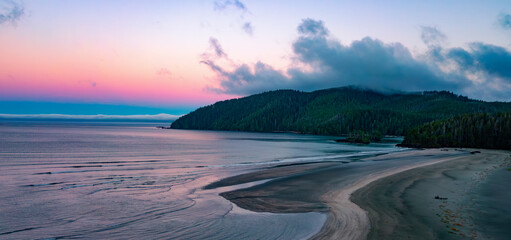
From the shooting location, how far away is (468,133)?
104 m

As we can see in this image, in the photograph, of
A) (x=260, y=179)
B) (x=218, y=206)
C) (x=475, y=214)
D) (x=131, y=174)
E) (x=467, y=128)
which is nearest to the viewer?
(x=475, y=214)

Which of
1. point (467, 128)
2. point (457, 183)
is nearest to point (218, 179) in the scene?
point (457, 183)

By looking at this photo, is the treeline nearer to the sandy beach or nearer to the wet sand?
the sandy beach

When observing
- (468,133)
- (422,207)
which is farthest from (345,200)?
(468,133)

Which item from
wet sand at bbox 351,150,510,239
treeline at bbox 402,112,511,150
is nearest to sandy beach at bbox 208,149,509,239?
wet sand at bbox 351,150,510,239

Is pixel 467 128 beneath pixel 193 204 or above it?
above

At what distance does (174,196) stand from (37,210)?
8.49 meters

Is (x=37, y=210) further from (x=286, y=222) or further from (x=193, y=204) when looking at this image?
(x=286, y=222)

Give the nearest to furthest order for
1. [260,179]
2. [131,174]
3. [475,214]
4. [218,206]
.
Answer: [475,214] < [218,206] < [260,179] < [131,174]

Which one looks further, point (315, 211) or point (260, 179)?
point (260, 179)

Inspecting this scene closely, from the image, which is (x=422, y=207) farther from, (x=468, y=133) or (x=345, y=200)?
(x=468, y=133)

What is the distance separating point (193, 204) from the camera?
21062 millimetres

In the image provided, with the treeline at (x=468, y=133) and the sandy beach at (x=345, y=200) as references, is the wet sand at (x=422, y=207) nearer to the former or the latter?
the sandy beach at (x=345, y=200)

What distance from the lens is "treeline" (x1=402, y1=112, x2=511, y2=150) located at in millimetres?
95438
